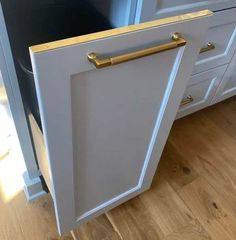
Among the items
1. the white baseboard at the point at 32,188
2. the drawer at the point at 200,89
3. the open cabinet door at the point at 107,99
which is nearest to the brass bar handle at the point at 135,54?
the open cabinet door at the point at 107,99

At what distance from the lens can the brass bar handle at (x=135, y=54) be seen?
18.5 inches

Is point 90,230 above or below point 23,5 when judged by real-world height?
below

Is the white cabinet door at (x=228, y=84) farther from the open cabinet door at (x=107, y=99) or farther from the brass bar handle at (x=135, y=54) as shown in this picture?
the brass bar handle at (x=135, y=54)

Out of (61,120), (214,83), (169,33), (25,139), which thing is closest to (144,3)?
(169,33)

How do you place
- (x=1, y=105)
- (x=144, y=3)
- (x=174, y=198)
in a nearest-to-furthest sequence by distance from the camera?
(x=144, y=3) → (x=1, y=105) → (x=174, y=198)

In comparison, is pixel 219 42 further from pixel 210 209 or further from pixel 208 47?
pixel 210 209

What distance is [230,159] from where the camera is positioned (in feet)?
4.42

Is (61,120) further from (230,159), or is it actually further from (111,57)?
(230,159)

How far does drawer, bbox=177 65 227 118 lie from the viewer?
1.18 metres

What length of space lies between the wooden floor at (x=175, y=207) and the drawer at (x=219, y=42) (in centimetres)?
44

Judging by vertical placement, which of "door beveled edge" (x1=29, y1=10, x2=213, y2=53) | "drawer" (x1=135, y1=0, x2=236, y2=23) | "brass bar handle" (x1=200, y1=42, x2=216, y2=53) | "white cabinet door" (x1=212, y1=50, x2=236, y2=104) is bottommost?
"white cabinet door" (x1=212, y1=50, x2=236, y2=104)

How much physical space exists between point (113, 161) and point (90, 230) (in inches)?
→ 15.5

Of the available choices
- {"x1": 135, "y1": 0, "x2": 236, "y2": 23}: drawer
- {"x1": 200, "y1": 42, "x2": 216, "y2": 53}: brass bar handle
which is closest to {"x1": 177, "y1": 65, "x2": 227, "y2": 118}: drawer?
{"x1": 200, "y1": 42, "x2": 216, "y2": 53}: brass bar handle

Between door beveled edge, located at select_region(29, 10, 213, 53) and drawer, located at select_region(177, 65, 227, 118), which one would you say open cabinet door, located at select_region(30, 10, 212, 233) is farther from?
drawer, located at select_region(177, 65, 227, 118)
